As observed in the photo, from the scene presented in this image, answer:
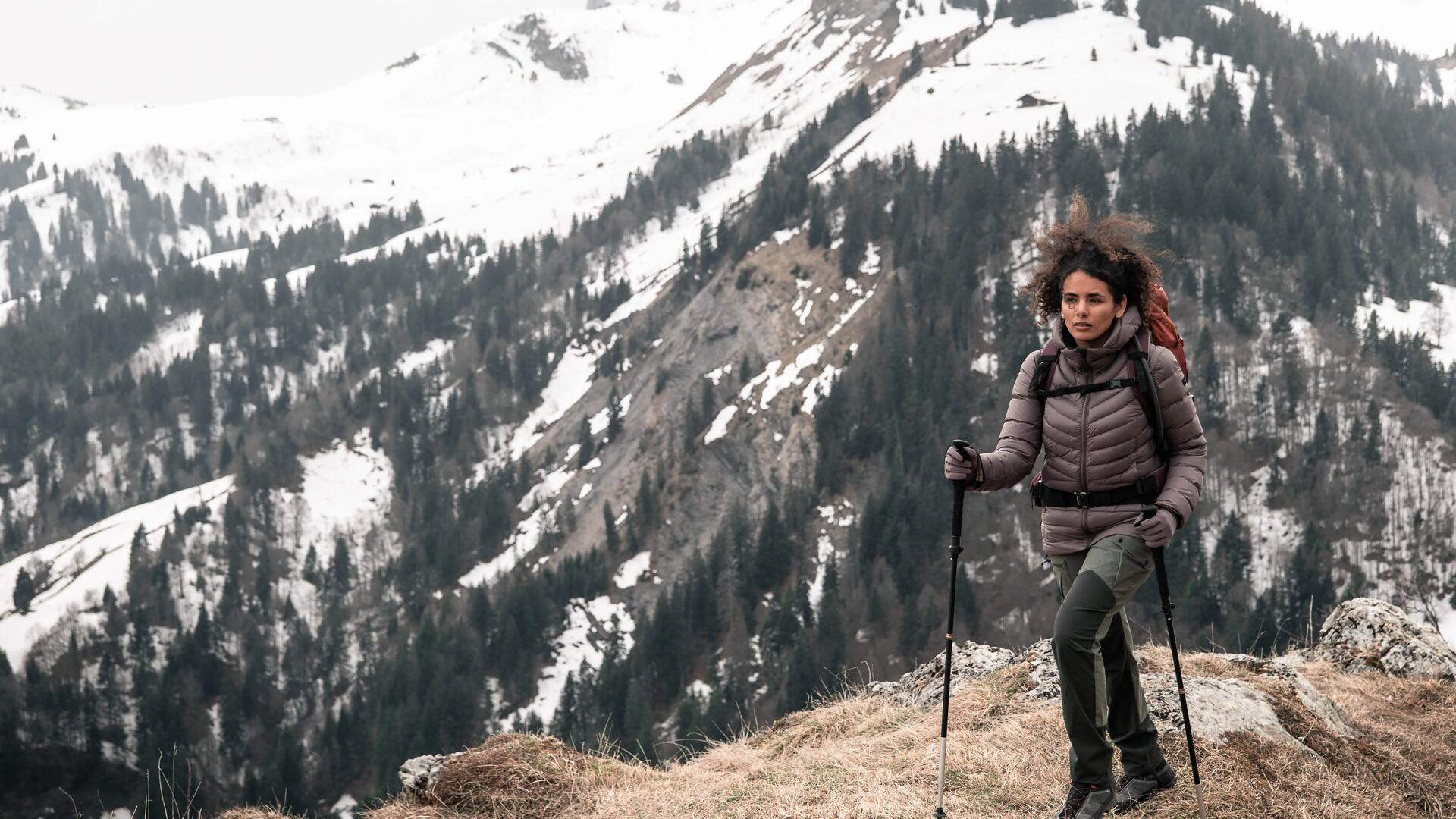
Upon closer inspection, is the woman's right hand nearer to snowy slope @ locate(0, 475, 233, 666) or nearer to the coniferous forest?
the coniferous forest

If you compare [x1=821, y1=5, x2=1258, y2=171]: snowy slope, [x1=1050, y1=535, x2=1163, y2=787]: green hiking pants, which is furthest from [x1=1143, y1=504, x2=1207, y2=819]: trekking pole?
[x1=821, y1=5, x2=1258, y2=171]: snowy slope

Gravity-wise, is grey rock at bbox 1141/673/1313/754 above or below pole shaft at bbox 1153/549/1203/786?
below

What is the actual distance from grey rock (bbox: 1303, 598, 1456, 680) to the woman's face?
8202mm

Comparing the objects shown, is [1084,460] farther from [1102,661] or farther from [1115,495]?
[1102,661]

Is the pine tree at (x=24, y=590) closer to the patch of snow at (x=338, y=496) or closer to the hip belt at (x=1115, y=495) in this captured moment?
the patch of snow at (x=338, y=496)

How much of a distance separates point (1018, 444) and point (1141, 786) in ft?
8.45

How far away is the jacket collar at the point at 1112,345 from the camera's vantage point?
6.85m

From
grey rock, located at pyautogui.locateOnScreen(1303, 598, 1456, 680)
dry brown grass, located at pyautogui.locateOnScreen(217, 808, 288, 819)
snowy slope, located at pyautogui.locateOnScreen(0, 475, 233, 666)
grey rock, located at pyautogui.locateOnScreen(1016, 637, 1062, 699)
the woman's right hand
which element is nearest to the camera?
the woman's right hand

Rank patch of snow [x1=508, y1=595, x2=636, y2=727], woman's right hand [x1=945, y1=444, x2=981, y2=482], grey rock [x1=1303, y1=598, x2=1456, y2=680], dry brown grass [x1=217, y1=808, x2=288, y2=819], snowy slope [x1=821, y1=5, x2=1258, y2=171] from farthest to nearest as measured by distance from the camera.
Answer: snowy slope [x1=821, y1=5, x2=1258, y2=171] < patch of snow [x1=508, y1=595, x2=636, y2=727] < grey rock [x1=1303, y1=598, x2=1456, y2=680] < dry brown grass [x1=217, y1=808, x2=288, y2=819] < woman's right hand [x1=945, y1=444, x2=981, y2=482]

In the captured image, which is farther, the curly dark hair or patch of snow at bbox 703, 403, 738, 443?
patch of snow at bbox 703, 403, 738, 443

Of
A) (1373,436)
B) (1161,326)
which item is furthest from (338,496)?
(1161,326)

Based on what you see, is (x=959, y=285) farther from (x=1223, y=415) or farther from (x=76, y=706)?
(x=76, y=706)

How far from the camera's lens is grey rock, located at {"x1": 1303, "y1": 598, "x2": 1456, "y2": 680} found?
1232cm

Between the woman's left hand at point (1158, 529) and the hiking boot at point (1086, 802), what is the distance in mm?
1756
